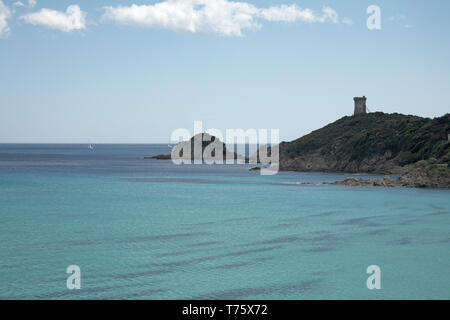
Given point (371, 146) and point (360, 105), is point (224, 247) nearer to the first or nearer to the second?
point (371, 146)

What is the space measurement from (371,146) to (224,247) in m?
66.7

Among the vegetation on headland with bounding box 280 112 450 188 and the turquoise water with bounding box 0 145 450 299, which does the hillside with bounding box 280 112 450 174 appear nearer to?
the vegetation on headland with bounding box 280 112 450 188

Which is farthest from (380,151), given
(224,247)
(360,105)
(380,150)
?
(224,247)

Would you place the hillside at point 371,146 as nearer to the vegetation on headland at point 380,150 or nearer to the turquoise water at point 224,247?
the vegetation on headland at point 380,150

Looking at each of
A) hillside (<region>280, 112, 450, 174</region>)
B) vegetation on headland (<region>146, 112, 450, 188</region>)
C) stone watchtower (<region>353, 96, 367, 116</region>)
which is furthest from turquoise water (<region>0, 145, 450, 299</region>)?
stone watchtower (<region>353, 96, 367, 116</region>)

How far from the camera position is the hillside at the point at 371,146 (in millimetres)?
72812

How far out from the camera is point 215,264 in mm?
20469

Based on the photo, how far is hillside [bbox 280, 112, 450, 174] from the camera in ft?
239

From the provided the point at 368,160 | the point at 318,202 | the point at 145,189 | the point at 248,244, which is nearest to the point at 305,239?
the point at 248,244

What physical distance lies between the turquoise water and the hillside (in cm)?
2999

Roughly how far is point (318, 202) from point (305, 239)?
57.2ft

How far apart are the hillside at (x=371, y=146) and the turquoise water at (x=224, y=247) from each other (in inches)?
1181

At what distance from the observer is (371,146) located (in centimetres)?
8519

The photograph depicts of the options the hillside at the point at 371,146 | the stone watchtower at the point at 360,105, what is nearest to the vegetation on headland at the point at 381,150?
the hillside at the point at 371,146
